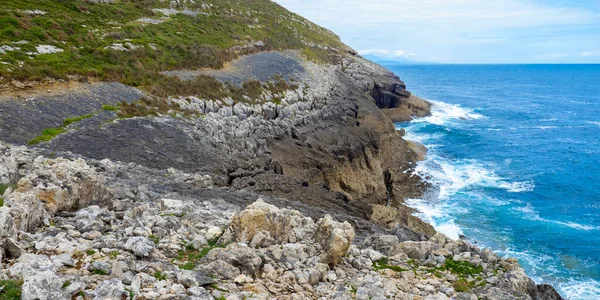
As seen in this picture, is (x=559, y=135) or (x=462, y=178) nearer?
(x=462, y=178)

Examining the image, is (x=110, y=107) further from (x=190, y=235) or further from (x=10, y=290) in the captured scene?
(x=10, y=290)

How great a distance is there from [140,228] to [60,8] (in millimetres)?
38654

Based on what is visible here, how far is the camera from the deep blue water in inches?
1156

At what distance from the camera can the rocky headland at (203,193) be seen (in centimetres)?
852

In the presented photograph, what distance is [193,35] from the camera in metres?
49.5

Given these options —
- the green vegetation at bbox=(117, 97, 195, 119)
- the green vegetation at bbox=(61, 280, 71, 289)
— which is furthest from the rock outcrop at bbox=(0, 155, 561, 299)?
the green vegetation at bbox=(117, 97, 195, 119)

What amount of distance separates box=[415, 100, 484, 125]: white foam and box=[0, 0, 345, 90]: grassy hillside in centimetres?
2772

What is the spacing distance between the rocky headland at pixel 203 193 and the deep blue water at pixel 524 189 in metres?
5.92

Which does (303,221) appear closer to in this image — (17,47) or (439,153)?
(17,47)

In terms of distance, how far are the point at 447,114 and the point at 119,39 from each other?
70.8 meters

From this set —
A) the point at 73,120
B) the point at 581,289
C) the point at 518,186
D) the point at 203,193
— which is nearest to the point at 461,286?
the point at 203,193

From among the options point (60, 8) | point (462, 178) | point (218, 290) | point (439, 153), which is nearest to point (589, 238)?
point (462, 178)

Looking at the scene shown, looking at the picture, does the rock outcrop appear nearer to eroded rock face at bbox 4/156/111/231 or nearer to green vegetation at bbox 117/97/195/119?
eroded rock face at bbox 4/156/111/231

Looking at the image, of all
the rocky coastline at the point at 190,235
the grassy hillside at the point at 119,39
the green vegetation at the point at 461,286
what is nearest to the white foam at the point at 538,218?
the rocky coastline at the point at 190,235
